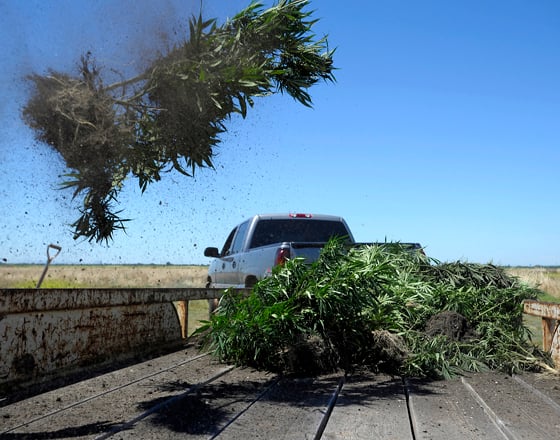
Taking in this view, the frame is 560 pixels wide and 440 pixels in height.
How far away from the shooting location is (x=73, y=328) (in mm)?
4477

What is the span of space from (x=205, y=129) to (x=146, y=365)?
235 cm

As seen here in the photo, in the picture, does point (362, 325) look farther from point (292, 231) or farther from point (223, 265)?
point (223, 265)

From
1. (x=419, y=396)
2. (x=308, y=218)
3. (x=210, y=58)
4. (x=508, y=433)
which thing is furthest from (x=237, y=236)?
(x=508, y=433)

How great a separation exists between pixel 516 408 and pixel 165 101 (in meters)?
3.77

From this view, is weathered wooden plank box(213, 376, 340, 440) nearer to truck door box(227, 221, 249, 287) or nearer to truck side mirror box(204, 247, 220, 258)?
truck door box(227, 221, 249, 287)

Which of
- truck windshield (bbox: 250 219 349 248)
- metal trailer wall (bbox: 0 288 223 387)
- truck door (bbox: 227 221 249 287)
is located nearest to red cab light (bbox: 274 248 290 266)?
metal trailer wall (bbox: 0 288 223 387)

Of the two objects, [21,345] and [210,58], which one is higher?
[210,58]

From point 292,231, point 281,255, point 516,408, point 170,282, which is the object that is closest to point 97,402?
point 516,408

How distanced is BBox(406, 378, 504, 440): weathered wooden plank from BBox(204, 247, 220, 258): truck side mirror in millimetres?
7203

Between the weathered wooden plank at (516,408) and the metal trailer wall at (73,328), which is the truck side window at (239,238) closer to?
the metal trailer wall at (73,328)

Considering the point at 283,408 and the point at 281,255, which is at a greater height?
the point at 281,255

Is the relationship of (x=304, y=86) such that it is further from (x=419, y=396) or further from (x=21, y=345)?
(x=21, y=345)

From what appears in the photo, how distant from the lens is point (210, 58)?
5203mm

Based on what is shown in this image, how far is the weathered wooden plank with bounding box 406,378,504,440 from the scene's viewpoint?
349cm
